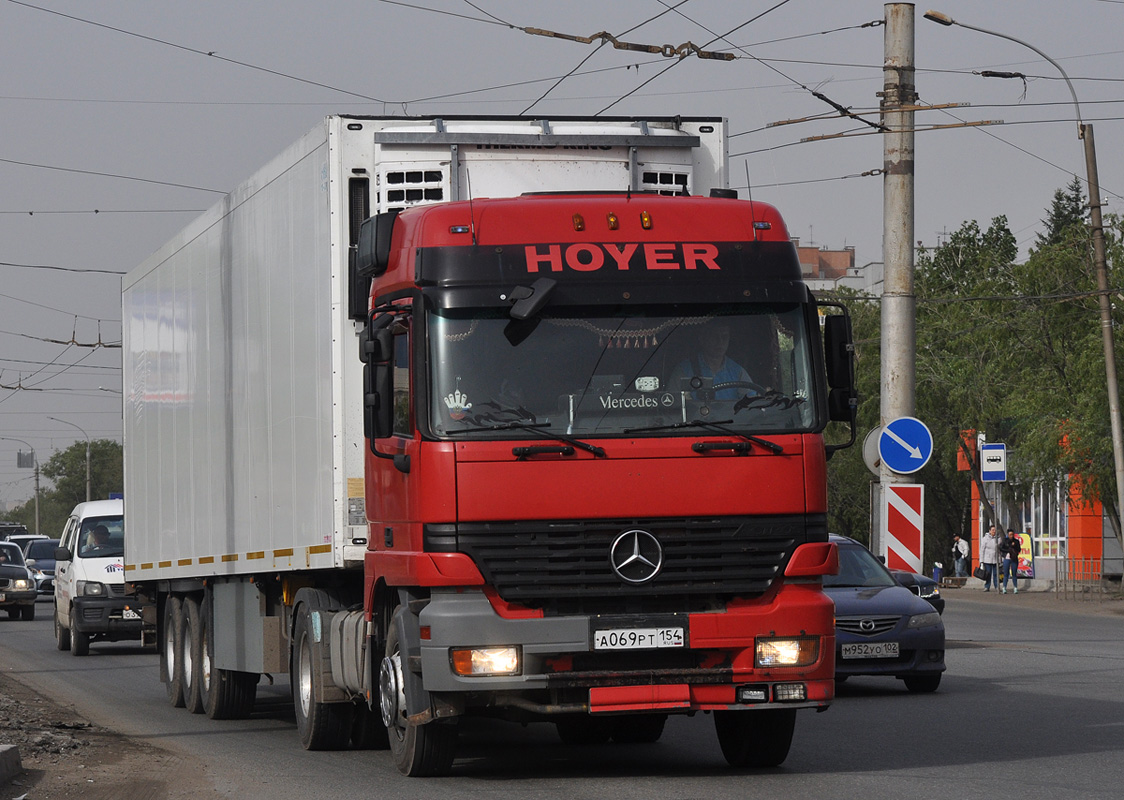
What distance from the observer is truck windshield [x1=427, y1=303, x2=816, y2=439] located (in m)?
9.20

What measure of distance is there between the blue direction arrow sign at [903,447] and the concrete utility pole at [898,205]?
32.3 inches

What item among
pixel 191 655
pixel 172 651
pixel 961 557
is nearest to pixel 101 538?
pixel 172 651

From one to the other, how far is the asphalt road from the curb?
1.15 meters

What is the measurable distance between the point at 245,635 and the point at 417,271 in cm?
553

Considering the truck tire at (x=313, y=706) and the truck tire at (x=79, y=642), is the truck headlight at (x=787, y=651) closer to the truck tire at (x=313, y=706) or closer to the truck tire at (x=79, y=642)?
the truck tire at (x=313, y=706)

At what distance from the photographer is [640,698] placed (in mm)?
9227

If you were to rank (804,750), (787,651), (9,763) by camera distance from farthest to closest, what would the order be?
1. (804,750)
2. (9,763)
3. (787,651)

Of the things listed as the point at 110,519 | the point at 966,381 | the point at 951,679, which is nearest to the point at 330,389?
the point at 951,679

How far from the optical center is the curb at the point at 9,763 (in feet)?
33.0

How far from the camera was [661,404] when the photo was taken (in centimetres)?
929

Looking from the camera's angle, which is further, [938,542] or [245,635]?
[938,542]

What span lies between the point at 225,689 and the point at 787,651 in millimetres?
6976

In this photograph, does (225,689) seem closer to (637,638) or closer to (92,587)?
(637,638)

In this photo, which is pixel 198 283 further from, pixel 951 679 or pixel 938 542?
pixel 938 542
